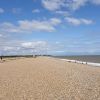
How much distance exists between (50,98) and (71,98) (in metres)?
1.22

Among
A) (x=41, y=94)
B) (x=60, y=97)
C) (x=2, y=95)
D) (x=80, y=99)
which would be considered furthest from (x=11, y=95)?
(x=80, y=99)

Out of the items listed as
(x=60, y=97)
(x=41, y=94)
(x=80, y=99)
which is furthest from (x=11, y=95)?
(x=80, y=99)

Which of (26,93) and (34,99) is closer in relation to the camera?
(34,99)

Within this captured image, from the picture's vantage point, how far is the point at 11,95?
49.5 feet

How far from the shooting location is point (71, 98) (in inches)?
539

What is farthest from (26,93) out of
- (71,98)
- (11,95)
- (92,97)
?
(92,97)

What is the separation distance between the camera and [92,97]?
1373cm

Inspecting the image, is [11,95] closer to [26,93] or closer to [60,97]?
[26,93]

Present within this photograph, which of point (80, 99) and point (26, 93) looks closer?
point (80, 99)

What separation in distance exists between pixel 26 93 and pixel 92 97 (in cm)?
448

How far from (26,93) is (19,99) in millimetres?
1942

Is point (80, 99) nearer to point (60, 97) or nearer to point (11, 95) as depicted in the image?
point (60, 97)

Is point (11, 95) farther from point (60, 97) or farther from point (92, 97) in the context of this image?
point (92, 97)

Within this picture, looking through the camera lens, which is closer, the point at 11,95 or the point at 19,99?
the point at 19,99
